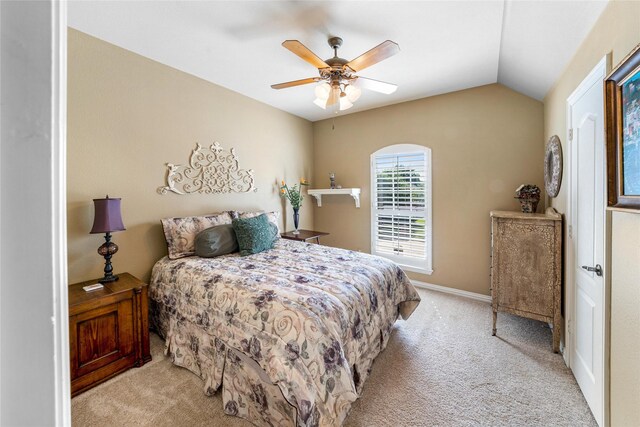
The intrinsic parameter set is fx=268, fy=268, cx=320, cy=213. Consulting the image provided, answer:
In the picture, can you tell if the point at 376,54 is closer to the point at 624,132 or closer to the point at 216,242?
the point at 624,132

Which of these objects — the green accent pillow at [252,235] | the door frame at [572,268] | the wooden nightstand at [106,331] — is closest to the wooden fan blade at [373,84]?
the door frame at [572,268]

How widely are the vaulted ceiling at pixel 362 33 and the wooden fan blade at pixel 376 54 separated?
0.33 metres

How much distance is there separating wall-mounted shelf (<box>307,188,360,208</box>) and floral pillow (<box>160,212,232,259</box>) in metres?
2.16

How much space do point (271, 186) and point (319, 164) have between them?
118cm

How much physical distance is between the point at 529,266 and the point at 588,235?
0.76 metres

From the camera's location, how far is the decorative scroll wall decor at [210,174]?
3.05 metres

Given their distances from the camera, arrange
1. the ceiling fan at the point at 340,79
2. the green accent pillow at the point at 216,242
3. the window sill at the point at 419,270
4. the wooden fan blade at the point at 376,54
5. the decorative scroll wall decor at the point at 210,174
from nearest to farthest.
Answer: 1. the wooden fan blade at the point at 376,54
2. the ceiling fan at the point at 340,79
3. the green accent pillow at the point at 216,242
4. the decorative scroll wall decor at the point at 210,174
5. the window sill at the point at 419,270

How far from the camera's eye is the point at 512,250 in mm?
2533

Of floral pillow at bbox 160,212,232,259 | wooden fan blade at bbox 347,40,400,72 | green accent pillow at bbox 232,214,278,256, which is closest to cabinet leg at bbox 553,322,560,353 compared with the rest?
wooden fan blade at bbox 347,40,400,72

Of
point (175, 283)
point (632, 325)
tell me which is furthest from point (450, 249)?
point (175, 283)

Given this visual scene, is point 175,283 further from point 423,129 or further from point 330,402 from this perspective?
point 423,129

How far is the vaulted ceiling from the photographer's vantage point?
1983 mm

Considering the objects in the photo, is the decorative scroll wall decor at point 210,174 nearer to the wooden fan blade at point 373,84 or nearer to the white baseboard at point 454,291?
the wooden fan blade at point 373,84

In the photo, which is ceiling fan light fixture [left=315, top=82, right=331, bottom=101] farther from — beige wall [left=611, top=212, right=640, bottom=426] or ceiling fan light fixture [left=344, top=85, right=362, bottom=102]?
beige wall [left=611, top=212, right=640, bottom=426]
